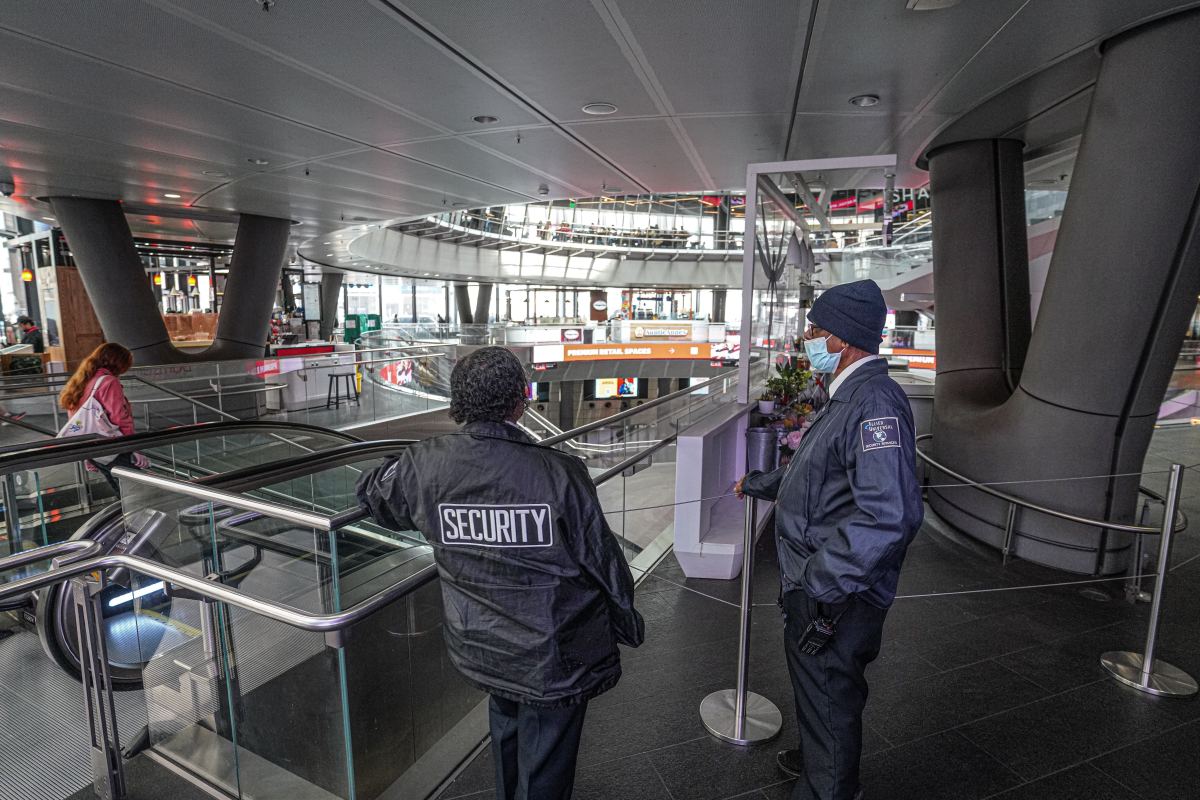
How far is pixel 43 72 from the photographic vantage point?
494cm

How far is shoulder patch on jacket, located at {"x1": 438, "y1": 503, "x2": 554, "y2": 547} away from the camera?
1.65 m

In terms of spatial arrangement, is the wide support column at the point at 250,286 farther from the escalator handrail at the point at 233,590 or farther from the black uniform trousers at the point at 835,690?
the black uniform trousers at the point at 835,690

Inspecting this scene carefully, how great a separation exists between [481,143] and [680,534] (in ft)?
15.9

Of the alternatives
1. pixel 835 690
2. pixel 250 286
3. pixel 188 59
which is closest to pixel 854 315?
pixel 835 690

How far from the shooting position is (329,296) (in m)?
34.7

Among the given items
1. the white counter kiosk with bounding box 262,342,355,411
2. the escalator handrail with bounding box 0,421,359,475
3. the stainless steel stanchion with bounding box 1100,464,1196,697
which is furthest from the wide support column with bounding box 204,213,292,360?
the stainless steel stanchion with bounding box 1100,464,1196,697

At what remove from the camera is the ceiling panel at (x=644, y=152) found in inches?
253

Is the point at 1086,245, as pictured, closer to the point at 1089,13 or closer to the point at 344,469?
the point at 1089,13

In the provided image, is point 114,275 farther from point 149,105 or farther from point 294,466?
point 294,466

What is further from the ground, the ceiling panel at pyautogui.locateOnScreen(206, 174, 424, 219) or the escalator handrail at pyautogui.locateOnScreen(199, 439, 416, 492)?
the ceiling panel at pyautogui.locateOnScreen(206, 174, 424, 219)

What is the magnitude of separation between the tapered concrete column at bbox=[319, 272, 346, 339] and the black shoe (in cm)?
3390

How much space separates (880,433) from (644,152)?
629 cm

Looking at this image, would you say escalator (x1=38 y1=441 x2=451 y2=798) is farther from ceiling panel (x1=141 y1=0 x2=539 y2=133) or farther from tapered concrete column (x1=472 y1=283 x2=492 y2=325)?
tapered concrete column (x1=472 y1=283 x2=492 y2=325)

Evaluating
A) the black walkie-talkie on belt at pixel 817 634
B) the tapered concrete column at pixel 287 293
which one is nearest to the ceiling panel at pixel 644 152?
the black walkie-talkie on belt at pixel 817 634
